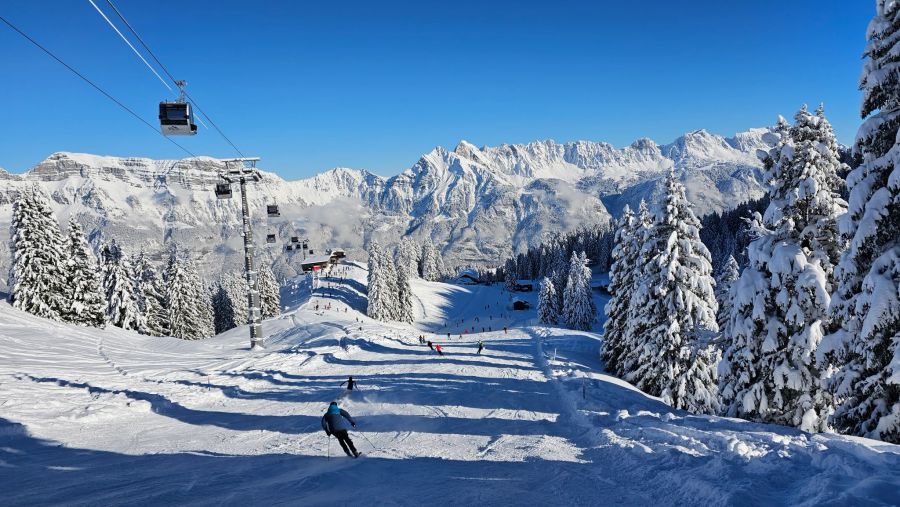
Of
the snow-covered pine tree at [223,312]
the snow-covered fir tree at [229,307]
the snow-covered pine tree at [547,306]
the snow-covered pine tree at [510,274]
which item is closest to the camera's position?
the snow-covered pine tree at [547,306]

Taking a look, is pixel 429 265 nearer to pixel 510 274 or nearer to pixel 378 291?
pixel 510 274

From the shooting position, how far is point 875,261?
11188 millimetres

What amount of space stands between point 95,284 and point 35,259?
6.15 metres

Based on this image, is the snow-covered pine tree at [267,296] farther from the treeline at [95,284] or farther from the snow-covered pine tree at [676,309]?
the snow-covered pine tree at [676,309]

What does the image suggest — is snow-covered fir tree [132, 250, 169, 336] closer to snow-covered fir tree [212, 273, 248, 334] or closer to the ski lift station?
snow-covered fir tree [212, 273, 248, 334]

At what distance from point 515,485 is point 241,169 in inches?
1143

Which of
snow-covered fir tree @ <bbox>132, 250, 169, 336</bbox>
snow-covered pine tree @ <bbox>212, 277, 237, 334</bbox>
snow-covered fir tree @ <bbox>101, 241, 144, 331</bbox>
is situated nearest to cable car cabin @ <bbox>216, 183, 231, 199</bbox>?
snow-covered fir tree @ <bbox>101, 241, 144, 331</bbox>

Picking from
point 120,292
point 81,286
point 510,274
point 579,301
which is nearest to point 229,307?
point 120,292

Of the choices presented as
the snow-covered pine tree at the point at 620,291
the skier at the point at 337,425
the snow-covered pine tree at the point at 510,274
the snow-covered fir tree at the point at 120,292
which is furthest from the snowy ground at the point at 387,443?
the snow-covered pine tree at the point at 510,274

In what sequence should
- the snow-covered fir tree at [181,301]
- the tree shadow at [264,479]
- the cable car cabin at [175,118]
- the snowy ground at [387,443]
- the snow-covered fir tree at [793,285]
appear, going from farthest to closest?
the snow-covered fir tree at [181,301] < the cable car cabin at [175,118] < the snow-covered fir tree at [793,285] < the tree shadow at [264,479] < the snowy ground at [387,443]

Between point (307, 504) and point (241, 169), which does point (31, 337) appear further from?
point (307, 504)

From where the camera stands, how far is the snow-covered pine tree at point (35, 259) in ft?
132

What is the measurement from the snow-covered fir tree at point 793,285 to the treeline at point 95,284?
53063 mm

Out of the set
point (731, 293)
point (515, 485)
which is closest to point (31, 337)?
point (515, 485)
